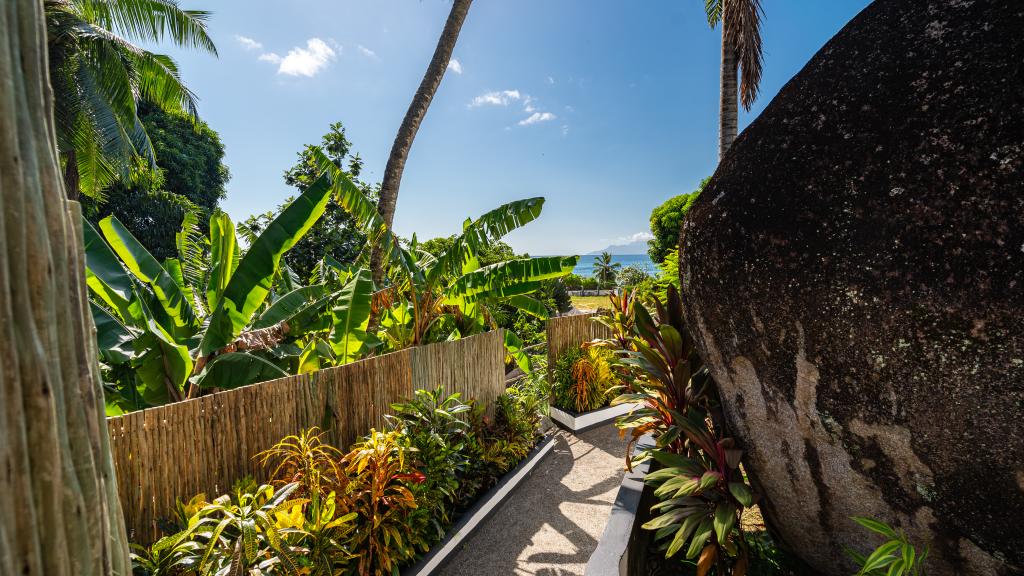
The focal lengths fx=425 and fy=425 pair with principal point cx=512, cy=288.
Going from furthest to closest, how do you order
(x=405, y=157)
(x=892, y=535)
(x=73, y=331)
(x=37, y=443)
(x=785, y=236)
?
(x=405, y=157)
(x=785, y=236)
(x=892, y=535)
(x=73, y=331)
(x=37, y=443)

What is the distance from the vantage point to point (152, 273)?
16.1ft

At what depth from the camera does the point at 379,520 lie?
3.14 meters

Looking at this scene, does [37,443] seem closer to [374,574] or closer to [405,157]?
[374,574]

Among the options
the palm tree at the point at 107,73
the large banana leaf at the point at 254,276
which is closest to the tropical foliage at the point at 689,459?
the large banana leaf at the point at 254,276

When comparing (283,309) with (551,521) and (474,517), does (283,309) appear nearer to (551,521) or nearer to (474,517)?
(474,517)

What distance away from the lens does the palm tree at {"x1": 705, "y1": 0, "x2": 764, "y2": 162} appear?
7922 mm

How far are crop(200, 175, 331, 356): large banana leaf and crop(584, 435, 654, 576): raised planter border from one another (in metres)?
4.16

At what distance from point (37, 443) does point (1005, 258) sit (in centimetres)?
314

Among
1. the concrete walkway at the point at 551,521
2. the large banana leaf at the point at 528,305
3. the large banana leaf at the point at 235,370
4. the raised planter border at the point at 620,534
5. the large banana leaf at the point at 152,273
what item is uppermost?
the large banana leaf at the point at 152,273

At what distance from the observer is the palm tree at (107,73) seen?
436 inches

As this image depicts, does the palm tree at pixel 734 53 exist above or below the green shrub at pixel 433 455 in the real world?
above

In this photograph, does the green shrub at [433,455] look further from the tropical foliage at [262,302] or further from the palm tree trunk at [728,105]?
the palm tree trunk at [728,105]

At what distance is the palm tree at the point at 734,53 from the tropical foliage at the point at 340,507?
23.3 ft

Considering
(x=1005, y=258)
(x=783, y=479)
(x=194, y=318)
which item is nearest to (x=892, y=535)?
(x=783, y=479)
